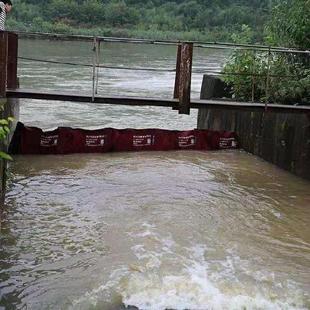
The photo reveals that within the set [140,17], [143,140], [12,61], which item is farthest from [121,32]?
[12,61]

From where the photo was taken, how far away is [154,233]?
332 inches

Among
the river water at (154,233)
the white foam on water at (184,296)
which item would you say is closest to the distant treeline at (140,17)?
the river water at (154,233)

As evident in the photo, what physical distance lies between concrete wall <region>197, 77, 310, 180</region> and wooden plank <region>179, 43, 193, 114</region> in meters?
3.02

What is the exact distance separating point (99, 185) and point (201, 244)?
11.1ft

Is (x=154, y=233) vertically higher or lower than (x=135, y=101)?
lower

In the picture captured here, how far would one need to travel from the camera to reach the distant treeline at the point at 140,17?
251 ft

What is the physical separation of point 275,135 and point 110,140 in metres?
3.72

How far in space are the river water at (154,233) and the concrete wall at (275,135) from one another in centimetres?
29

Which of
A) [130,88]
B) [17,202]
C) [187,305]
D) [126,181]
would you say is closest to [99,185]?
[126,181]

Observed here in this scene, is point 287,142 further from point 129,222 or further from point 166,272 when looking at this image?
point 166,272

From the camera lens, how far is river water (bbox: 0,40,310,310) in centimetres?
657

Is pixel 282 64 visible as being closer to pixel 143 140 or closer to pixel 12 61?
pixel 143 140

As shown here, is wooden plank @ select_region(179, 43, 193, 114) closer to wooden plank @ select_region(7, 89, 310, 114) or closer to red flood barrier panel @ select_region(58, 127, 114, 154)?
wooden plank @ select_region(7, 89, 310, 114)

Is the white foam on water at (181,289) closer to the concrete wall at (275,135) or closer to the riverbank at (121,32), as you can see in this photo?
the concrete wall at (275,135)
